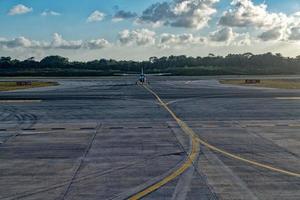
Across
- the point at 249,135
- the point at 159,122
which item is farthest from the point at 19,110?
the point at 249,135

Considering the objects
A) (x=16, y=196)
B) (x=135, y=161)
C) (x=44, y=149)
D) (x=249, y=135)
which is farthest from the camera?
(x=249, y=135)

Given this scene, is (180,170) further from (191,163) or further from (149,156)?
(149,156)

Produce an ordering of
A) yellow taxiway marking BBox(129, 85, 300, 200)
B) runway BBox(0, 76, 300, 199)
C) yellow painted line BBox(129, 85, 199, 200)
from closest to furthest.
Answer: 1. yellow painted line BBox(129, 85, 199, 200)
2. yellow taxiway marking BBox(129, 85, 300, 200)
3. runway BBox(0, 76, 300, 199)

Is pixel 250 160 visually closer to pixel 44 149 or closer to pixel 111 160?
pixel 111 160

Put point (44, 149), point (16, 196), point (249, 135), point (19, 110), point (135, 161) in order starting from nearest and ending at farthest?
point (16, 196) < point (135, 161) < point (44, 149) < point (249, 135) < point (19, 110)

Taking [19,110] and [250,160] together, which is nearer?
[250,160]

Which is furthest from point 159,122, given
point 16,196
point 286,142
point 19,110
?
point 16,196

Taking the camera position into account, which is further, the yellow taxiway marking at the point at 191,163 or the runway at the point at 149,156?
the runway at the point at 149,156
